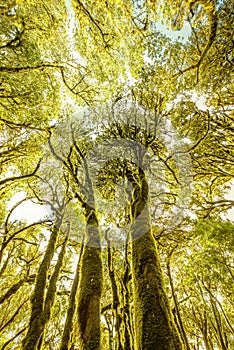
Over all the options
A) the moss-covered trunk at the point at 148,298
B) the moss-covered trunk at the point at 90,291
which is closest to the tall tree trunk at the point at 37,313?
the moss-covered trunk at the point at 90,291

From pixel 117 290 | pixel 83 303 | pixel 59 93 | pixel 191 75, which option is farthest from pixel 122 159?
pixel 83 303

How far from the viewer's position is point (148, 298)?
146 inches

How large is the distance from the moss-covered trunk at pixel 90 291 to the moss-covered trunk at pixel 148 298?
92 centimetres

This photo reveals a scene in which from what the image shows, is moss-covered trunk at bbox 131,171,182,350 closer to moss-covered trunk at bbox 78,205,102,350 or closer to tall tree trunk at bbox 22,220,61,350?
moss-covered trunk at bbox 78,205,102,350

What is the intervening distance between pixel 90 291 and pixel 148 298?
1429mm

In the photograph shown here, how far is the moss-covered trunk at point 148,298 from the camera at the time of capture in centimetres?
317

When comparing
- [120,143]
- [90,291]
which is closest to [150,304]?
[90,291]

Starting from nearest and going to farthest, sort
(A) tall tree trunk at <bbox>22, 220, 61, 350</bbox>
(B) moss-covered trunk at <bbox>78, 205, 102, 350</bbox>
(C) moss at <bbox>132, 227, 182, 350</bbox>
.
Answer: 1. (C) moss at <bbox>132, 227, 182, 350</bbox>
2. (B) moss-covered trunk at <bbox>78, 205, 102, 350</bbox>
3. (A) tall tree trunk at <bbox>22, 220, 61, 350</bbox>

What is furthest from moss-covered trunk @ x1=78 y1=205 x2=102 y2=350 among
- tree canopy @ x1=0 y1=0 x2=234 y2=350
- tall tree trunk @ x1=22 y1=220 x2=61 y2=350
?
tall tree trunk @ x1=22 y1=220 x2=61 y2=350

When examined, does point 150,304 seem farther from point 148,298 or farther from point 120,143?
point 120,143

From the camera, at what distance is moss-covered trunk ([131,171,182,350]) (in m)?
3.17

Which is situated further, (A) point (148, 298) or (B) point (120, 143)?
(B) point (120, 143)

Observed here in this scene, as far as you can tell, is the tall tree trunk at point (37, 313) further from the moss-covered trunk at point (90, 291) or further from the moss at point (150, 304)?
the moss at point (150, 304)

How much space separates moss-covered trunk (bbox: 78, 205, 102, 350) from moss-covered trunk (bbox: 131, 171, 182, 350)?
923mm
